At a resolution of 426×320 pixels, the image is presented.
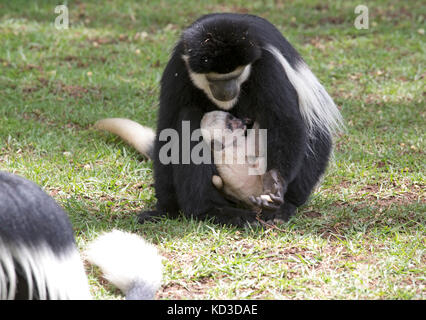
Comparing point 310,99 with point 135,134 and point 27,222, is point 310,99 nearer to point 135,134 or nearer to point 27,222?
point 135,134

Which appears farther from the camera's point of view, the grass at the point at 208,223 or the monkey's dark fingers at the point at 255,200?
the monkey's dark fingers at the point at 255,200

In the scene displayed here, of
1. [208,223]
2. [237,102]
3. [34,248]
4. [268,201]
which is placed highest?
[237,102]

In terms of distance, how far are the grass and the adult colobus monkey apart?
158 mm

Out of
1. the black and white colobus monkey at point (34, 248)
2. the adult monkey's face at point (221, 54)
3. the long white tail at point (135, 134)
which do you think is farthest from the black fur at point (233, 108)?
the black and white colobus monkey at point (34, 248)

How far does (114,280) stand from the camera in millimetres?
2688

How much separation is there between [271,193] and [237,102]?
526mm

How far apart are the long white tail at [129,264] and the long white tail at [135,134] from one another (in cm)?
150

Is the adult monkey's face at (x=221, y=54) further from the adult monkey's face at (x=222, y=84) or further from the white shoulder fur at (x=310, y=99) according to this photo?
the white shoulder fur at (x=310, y=99)

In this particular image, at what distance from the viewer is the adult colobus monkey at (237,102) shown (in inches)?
128

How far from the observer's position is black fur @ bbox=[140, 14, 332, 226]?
323cm

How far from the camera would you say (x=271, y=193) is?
3410 millimetres

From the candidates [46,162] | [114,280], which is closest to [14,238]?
[114,280]

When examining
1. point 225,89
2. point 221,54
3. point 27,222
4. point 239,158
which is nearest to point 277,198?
point 239,158
